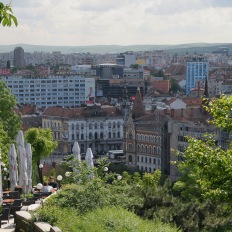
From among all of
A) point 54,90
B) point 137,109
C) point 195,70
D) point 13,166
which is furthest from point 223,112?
point 195,70

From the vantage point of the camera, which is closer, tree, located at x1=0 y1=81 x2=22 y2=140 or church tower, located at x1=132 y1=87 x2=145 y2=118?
tree, located at x1=0 y1=81 x2=22 y2=140

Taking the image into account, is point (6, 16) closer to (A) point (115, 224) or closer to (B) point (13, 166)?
(A) point (115, 224)

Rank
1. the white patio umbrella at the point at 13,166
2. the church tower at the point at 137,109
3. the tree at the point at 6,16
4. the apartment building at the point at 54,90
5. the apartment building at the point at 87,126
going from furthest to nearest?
the apartment building at the point at 54,90, the apartment building at the point at 87,126, the church tower at the point at 137,109, the white patio umbrella at the point at 13,166, the tree at the point at 6,16

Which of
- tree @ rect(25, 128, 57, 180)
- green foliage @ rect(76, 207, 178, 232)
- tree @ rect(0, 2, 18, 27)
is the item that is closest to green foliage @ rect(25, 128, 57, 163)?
tree @ rect(25, 128, 57, 180)

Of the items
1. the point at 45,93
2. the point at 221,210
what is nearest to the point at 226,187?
the point at 221,210

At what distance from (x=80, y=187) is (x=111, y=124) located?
2806 inches

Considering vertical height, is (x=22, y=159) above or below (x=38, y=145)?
above

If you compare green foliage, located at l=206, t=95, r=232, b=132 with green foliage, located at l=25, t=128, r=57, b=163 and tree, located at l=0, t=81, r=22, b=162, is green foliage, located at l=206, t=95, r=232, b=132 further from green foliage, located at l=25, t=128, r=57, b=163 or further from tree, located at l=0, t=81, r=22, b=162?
tree, located at l=0, t=81, r=22, b=162

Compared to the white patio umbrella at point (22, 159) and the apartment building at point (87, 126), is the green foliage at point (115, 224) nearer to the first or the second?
the white patio umbrella at point (22, 159)

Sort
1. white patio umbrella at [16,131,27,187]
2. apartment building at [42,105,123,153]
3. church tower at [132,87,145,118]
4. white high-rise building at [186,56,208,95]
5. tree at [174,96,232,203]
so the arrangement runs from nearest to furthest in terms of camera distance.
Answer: tree at [174,96,232,203] → white patio umbrella at [16,131,27,187] → church tower at [132,87,145,118] → apartment building at [42,105,123,153] → white high-rise building at [186,56,208,95]

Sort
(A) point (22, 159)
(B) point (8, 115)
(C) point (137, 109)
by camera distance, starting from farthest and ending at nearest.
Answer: (C) point (137, 109) < (B) point (8, 115) < (A) point (22, 159)

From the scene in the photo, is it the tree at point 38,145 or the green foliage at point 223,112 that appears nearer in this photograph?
the green foliage at point 223,112

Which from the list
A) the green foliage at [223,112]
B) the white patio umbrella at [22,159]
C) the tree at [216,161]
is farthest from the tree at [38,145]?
the green foliage at [223,112]

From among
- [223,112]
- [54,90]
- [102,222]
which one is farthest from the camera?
[54,90]
